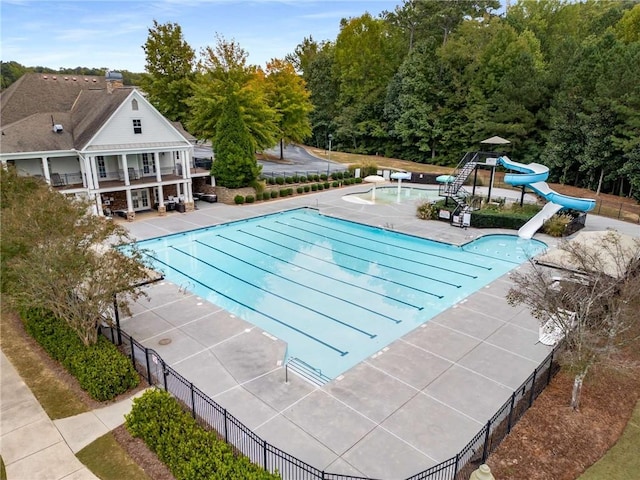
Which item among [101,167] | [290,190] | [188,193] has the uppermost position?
[101,167]

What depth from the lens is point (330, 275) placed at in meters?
19.5

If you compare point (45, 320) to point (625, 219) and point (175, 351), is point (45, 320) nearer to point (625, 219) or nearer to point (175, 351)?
point (175, 351)

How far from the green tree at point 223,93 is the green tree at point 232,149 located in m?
2.52

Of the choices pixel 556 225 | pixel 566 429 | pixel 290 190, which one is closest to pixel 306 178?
pixel 290 190

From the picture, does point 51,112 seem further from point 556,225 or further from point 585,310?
point 556,225

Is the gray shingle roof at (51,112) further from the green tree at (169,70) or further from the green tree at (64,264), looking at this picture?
the green tree at (64,264)

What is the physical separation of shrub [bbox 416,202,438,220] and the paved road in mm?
15934

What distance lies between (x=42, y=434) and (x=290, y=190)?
90.7ft

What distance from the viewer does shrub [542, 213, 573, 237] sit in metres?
24.3

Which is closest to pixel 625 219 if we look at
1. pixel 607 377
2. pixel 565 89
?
pixel 565 89

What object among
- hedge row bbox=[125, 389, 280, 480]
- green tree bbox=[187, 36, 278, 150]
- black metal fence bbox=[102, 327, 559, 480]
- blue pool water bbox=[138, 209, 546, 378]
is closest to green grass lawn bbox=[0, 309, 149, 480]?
hedge row bbox=[125, 389, 280, 480]

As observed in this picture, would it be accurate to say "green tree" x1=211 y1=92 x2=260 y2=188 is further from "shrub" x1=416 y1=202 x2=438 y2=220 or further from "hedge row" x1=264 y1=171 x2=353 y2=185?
"shrub" x1=416 y1=202 x2=438 y2=220

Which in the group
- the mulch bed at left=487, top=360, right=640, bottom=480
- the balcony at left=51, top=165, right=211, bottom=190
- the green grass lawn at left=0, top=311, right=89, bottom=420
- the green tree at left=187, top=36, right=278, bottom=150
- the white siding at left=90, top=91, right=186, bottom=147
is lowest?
the mulch bed at left=487, top=360, right=640, bottom=480

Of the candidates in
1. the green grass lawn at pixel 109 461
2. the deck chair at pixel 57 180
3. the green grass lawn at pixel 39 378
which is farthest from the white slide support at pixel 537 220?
the deck chair at pixel 57 180
